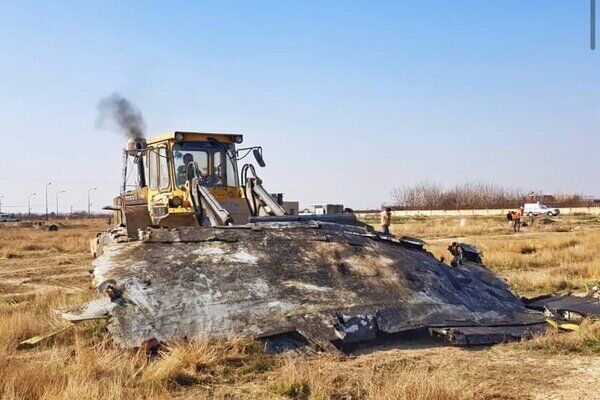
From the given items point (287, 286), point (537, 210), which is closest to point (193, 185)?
point (287, 286)

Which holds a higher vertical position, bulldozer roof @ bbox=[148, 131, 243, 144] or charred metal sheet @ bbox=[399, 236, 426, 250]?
bulldozer roof @ bbox=[148, 131, 243, 144]

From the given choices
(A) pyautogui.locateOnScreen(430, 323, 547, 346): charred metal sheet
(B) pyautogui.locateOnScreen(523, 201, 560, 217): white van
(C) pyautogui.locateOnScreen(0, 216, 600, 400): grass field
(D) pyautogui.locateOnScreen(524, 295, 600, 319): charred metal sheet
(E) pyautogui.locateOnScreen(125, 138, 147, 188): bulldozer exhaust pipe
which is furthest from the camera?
(B) pyautogui.locateOnScreen(523, 201, 560, 217): white van

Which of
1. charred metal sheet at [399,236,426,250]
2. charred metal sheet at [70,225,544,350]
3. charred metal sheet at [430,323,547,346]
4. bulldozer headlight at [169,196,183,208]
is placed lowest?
charred metal sheet at [430,323,547,346]

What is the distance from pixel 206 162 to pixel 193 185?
109 cm

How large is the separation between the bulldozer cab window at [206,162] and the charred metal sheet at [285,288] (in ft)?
9.79

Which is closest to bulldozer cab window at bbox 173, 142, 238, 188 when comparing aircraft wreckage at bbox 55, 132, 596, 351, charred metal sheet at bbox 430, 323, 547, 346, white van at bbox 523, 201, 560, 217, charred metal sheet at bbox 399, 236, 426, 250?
aircraft wreckage at bbox 55, 132, 596, 351

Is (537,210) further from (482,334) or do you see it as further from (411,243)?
(482,334)

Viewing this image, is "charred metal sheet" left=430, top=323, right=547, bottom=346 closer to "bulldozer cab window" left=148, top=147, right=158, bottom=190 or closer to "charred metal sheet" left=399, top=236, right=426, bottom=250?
"charred metal sheet" left=399, top=236, right=426, bottom=250

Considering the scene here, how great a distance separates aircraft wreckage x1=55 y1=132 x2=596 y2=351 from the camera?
7.47 m

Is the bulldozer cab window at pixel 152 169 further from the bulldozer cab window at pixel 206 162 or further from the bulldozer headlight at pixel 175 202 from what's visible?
the bulldozer headlight at pixel 175 202

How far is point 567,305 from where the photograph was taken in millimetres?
9883

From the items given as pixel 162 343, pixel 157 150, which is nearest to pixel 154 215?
pixel 157 150

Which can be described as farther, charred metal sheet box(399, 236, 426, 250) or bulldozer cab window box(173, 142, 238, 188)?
bulldozer cab window box(173, 142, 238, 188)

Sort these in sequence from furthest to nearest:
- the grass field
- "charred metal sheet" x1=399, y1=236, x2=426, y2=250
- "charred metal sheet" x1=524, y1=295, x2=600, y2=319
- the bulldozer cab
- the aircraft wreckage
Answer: the bulldozer cab, "charred metal sheet" x1=399, y1=236, x2=426, y2=250, "charred metal sheet" x1=524, y1=295, x2=600, y2=319, the aircraft wreckage, the grass field
